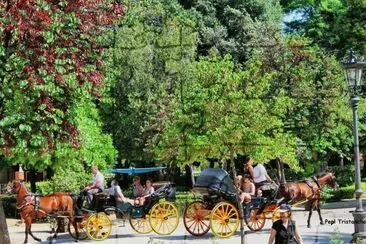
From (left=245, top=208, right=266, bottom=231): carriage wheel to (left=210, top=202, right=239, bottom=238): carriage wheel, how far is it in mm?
464

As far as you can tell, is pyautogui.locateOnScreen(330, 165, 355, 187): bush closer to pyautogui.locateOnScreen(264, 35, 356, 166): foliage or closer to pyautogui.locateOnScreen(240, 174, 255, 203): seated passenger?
pyautogui.locateOnScreen(264, 35, 356, 166): foliage

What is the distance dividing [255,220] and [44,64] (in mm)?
7621

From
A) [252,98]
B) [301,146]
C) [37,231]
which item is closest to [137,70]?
[301,146]

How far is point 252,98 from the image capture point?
1456 centimetres

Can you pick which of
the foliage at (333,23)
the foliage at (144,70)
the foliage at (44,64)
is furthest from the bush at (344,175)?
the foliage at (44,64)

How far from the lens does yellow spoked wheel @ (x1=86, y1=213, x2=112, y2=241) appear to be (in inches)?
655

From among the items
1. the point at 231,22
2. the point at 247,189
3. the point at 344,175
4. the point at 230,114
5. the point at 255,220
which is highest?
the point at 231,22

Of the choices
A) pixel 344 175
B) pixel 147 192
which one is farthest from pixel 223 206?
pixel 344 175

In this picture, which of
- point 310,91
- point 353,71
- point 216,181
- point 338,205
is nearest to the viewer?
point 353,71

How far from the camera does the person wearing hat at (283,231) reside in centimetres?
966

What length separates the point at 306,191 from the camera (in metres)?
17.8

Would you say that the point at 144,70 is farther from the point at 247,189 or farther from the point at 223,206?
the point at 223,206

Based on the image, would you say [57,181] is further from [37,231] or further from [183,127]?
[183,127]

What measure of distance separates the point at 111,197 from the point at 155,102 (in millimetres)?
13318
